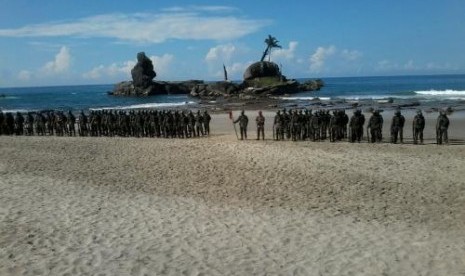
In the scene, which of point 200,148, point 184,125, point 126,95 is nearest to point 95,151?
point 200,148

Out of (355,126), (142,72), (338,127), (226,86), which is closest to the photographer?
(355,126)

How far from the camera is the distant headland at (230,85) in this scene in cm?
8794

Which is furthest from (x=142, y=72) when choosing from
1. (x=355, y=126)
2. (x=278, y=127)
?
(x=355, y=126)

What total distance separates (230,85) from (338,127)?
67492 mm

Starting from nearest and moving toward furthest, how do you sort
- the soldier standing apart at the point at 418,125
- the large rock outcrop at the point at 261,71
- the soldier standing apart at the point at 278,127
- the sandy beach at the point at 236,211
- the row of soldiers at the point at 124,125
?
the sandy beach at the point at 236,211
the soldier standing apart at the point at 418,125
the soldier standing apart at the point at 278,127
the row of soldiers at the point at 124,125
the large rock outcrop at the point at 261,71

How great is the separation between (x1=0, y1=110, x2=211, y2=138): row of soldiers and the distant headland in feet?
164

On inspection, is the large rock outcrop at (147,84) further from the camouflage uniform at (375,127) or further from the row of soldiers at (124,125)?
the camouflage uniform at (375,127)

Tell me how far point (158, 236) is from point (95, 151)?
41.0 ft

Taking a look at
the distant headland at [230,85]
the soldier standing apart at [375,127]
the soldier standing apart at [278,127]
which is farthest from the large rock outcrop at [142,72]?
the soldier standing apart at [375,127]

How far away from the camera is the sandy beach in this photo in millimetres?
9312

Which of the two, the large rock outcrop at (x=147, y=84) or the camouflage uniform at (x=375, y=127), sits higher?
the large rock outcrop at (x=147, y=84)

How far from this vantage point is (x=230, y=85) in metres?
91.5

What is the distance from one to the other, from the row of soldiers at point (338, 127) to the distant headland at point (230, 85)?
54.7m

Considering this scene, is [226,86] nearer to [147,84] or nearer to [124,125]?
[147,84]
